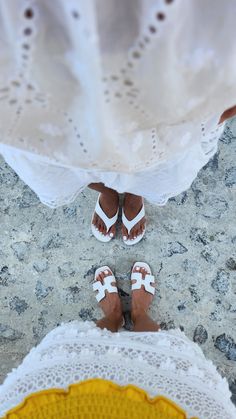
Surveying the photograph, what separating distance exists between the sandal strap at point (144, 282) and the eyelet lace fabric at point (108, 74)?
0.67 metres

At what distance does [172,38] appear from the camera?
32cm

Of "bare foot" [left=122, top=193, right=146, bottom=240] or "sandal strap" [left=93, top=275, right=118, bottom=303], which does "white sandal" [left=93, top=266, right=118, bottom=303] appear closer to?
"sandal strap" [left=93, top=275, right=118, bottom=303]

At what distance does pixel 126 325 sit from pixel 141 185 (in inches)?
19.6

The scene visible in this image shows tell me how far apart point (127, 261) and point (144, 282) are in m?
0.10

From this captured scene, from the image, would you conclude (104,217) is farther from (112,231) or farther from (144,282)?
(144,282)

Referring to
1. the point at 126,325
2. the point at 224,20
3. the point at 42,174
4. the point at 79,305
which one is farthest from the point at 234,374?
the point at 224,20

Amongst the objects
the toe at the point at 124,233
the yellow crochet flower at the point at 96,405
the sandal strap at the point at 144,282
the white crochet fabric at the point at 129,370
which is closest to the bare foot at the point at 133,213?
the toe at the point at 124,233

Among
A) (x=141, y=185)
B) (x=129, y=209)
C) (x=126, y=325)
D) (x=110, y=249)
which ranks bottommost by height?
(x=126, y=325)

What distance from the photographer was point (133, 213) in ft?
3.68

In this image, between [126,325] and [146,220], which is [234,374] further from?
[146,220]

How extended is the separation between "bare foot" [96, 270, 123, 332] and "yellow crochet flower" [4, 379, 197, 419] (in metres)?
0.45

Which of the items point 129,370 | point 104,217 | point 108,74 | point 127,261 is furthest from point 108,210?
point 108,74

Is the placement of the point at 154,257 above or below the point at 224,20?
below

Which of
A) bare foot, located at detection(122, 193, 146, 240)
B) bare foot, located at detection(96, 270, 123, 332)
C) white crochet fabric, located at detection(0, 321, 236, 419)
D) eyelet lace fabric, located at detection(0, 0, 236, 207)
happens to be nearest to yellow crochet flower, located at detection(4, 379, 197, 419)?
white crochet fabric, located at detection(0, 321, 236, 419)
